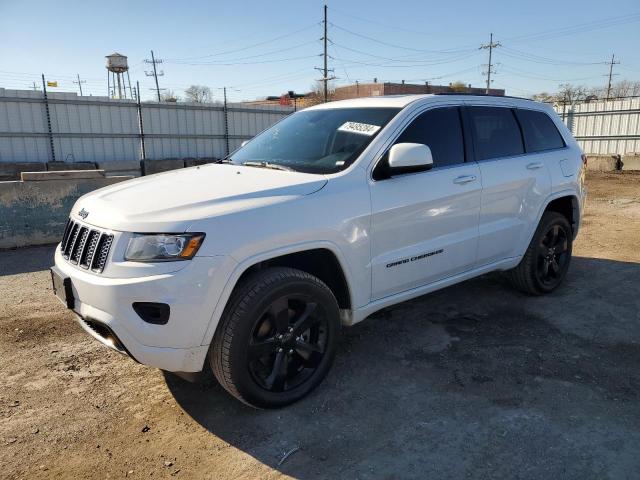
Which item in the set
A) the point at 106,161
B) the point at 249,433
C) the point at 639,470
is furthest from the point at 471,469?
the point at 106,161

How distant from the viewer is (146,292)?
2.58 meters

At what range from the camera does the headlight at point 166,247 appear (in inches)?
103

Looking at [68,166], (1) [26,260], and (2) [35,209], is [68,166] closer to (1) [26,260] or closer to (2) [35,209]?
(2) [35,209]

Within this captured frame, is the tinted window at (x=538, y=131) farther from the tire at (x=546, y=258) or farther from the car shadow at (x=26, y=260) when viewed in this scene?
the car shadow at (x=26, y=260)

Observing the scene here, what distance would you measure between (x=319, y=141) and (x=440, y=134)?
96 centimetres

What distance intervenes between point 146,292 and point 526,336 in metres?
3.05

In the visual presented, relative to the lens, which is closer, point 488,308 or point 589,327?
point 589,327

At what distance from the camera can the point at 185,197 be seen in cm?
294

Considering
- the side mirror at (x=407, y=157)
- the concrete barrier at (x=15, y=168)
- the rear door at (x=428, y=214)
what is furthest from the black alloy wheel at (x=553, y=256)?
the concrete barrier at (x=15, y=168)

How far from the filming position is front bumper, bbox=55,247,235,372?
2.59 m

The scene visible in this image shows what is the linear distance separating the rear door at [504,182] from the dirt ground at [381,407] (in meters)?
0.71

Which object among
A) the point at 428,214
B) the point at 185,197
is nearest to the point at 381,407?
the point at 428,214

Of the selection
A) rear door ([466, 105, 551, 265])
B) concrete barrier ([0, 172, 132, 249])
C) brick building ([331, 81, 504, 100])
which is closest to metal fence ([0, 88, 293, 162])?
concrete barrier ([0, 172, 132, 249])

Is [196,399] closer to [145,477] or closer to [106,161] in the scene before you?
[145,477]
